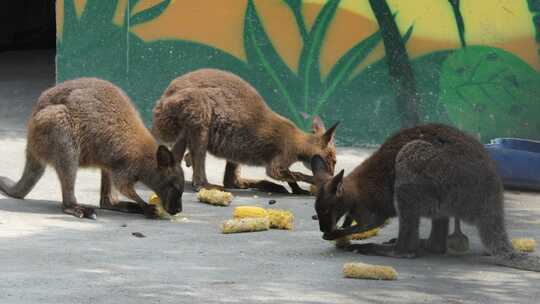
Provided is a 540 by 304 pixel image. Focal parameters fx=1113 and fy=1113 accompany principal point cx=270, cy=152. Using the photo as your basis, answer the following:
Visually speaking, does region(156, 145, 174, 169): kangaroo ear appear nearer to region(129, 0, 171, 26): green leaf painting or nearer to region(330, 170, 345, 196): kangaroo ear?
region(330, 170, 345, 196): kangaroo ear

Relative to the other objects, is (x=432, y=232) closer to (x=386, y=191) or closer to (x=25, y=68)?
(x=386, y=191)

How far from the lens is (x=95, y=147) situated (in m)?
8.59

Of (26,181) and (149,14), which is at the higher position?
(149,14)

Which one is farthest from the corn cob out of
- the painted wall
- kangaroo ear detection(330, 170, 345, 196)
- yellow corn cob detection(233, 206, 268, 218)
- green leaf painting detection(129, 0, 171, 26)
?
green leaf painting detection(129, 0, 171, 26)

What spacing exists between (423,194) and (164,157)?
2300 mm

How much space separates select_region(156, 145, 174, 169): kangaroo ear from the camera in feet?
27.6

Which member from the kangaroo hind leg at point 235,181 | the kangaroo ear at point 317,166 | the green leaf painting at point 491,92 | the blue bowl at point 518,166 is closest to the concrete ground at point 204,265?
the kangaroo ear at point 317,166

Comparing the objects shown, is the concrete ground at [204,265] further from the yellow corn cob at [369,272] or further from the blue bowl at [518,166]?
the blue bowl at [518,166]

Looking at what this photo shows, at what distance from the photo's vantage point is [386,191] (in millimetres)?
7371

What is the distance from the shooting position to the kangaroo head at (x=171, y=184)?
853cm

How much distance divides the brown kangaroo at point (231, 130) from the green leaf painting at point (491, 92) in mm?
2466

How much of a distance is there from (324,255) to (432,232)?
30.3 inches

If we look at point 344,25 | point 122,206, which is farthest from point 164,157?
point 344,25

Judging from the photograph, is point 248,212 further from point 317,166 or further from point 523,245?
point 523,245
